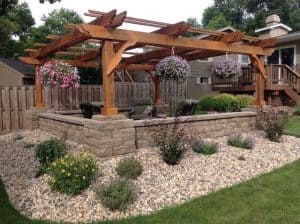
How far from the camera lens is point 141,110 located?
11.2 metres

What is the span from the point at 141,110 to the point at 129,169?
5755mm

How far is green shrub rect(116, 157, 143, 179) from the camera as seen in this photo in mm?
5527

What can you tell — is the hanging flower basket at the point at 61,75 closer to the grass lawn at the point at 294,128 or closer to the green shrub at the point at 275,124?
the green shrub at the point at 275,124

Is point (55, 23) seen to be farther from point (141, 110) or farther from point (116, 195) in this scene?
point (116, 195)

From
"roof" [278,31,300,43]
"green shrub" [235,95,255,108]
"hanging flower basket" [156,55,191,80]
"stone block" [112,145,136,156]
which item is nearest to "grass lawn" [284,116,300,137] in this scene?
"green shrub" [235,95,255,108]

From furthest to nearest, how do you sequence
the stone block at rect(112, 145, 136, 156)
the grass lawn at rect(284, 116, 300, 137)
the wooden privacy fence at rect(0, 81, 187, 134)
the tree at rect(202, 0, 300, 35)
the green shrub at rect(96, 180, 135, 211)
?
1. the tree at rect(202, 0, 300, 35)
2. the wooden privacy fence at rect(0, 81, 187, 134)
3. the grass lawn at rect(284, 116, 300, 137)
4. the stone block at rect(112, 145, 136, 156)
5. the green shrub at rect(96, 180, 135, 211)

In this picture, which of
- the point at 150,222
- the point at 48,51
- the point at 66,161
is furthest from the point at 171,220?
the point at 48,51

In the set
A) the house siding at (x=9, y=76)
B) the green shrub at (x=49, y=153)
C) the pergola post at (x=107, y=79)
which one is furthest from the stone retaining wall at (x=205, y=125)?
the house siding at (x=9, y=76)

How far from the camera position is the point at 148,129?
728cm

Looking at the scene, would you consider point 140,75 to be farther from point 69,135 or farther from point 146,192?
point 146,192

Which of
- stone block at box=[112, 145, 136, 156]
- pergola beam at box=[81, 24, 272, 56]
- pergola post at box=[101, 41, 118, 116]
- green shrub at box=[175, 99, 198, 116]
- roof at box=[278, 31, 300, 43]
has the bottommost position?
stone block at box=[112, 145, 136, 156]

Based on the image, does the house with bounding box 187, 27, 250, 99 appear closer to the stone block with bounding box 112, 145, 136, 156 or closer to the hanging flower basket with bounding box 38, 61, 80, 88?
the hanging flower basket with bounding box 38, 61, 80, 88

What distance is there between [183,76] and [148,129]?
160 centimetres

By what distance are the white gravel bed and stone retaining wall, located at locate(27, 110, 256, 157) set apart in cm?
26
